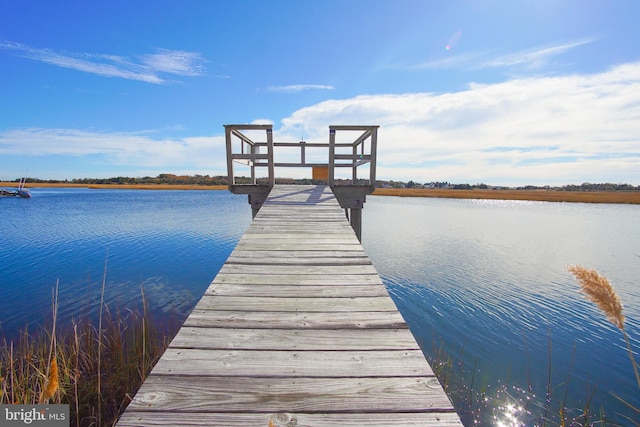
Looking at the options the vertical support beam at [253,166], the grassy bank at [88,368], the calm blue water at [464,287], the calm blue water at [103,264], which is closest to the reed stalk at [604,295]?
the calm blue water at [464,287]

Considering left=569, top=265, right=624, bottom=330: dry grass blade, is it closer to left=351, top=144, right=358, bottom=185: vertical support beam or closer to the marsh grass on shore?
the marsh grass on shore

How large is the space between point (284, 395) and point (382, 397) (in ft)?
1.66

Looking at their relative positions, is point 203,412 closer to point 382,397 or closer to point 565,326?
point 382,397

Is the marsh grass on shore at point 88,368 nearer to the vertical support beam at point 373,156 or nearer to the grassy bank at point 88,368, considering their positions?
the grassy bank at point 88,368

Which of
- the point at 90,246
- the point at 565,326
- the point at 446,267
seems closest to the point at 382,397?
the point at 565,326

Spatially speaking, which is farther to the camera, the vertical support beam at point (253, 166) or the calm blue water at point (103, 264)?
the vertical support beam at point (253, 166)

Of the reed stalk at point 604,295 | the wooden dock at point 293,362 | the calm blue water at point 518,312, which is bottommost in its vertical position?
the calm blue water at point 518,312

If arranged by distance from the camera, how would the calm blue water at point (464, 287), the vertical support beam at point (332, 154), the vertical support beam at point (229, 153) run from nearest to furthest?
the calm blue water at point (464, 287)
the vertical support beam at point (229, 153)
the vertical support beam at point (332, 154)

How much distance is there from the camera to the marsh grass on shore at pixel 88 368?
342cm

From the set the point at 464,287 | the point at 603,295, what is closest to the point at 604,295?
the point at 603,295

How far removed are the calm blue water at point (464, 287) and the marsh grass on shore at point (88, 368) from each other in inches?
57.1

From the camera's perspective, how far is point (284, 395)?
1.39m

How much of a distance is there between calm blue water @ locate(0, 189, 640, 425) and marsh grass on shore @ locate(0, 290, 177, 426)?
4.76 ft

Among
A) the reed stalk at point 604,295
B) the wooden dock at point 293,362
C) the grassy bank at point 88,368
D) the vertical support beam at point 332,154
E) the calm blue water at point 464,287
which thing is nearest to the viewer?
the wooden dock at point 293,362
